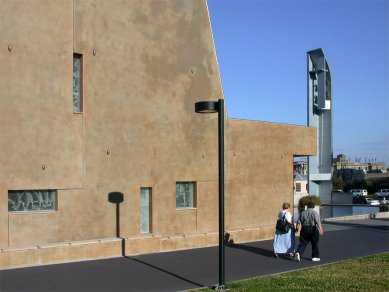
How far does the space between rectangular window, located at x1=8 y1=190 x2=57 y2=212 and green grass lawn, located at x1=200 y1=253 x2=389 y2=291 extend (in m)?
5.25

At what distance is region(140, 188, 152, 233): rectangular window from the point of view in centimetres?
1442

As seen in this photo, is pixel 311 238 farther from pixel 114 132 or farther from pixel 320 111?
pixel 320 111

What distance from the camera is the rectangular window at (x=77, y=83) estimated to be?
12922 mm

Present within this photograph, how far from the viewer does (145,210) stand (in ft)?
47.6

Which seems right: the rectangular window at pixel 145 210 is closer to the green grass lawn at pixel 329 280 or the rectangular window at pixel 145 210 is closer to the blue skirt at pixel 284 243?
the blue skirt at pixel 284 243

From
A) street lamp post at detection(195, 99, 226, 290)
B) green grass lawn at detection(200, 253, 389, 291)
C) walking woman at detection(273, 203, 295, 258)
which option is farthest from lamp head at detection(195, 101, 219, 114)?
walking woman at detection(273, 203, 295, 258)

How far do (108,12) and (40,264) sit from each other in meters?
6.71

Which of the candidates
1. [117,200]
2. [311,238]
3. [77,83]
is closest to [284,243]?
[311,238]

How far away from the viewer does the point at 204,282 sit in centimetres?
980

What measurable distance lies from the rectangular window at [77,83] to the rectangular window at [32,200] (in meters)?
2.27

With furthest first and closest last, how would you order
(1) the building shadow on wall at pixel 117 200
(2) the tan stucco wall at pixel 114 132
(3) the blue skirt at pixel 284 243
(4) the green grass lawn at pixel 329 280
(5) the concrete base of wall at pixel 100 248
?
(1) the building shadow on wall at pixel 117 200, (3) the blue skirt at pixel 284 243, (2) the tan stucco wall at pixel 114 132, (5) the concrete base of wall at pixel 100 248, (4) the green grass lawn at pixel 329 280

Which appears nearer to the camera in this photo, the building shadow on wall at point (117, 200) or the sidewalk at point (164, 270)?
the sidewalk at point (164, 270)

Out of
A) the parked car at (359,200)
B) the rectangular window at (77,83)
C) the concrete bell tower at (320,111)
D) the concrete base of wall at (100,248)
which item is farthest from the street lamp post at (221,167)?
the parked car at (359,200)

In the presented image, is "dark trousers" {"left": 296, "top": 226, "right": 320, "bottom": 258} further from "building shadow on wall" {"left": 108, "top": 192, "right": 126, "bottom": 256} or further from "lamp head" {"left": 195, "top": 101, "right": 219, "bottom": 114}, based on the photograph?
"lamp head" {"left": 195, "top": 101, "right": 219, "bottom": 114}
